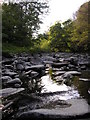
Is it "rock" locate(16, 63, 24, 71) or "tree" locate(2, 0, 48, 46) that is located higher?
"tree" locate(2, 0, 48, 46)

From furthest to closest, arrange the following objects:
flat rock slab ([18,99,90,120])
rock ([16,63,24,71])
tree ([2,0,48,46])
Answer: tree ([2,0,48,46]), rock ([16,63,24,71]), flat rock slab ([18,99,90,120])

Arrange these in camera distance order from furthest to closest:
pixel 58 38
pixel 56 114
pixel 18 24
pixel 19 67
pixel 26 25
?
1. pixel 58 38
2. pixel 26 25
3. pixel 18 24
4. pixel 19 67
5. pixel 56 114

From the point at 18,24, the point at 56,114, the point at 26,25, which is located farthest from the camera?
the point at 26,25

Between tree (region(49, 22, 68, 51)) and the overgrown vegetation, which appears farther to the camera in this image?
tree (region(49, 22, 68, 51))

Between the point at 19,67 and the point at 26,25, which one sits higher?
the point at 26,25

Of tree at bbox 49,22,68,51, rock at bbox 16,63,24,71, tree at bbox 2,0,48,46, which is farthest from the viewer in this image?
tree at bbox 49,22,68,51

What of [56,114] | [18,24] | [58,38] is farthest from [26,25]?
[56,114]

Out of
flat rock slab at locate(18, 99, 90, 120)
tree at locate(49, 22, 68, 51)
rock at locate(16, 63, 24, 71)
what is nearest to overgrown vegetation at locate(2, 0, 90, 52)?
tree at locate(49, 22, 68, 51)

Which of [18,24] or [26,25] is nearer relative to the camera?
[18,24]

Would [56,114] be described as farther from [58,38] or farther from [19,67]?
[58,38]

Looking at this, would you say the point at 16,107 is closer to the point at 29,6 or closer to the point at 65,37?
the point at 29,6

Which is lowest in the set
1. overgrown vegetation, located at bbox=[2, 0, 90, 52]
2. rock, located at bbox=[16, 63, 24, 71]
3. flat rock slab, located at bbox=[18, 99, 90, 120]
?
flat rock slab, located at bbox=[18, 99, 90, 120]

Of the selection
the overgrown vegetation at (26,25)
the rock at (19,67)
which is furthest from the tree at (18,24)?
the rock at (19,67)

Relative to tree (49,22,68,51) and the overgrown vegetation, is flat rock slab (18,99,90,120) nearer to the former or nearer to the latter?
the overgrown vegetation
